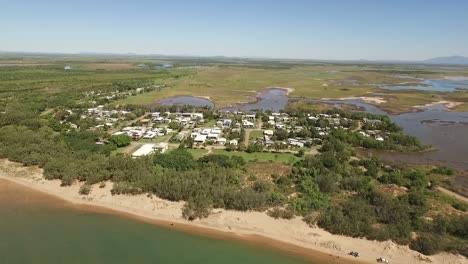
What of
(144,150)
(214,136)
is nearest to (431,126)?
(214,136)

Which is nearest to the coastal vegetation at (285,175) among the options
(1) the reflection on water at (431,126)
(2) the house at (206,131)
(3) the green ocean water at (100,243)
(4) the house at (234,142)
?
(4) the house at (234,142)

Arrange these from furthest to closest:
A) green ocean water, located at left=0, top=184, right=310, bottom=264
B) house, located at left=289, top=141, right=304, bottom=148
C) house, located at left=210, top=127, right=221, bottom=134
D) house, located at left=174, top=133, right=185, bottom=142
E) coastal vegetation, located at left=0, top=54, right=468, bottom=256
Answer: house, located at left=210, top=127, right=221, bottom=134 < house, located at left=174, top=133, right=185, bottom=142 < house, located at left=289, top=141, right=304, bottom=148 < coastal vegetation, located at left=0, top=54, right=468, bottom=256 < green ocean water, located at left=0, top=184, right=310, bottom=264

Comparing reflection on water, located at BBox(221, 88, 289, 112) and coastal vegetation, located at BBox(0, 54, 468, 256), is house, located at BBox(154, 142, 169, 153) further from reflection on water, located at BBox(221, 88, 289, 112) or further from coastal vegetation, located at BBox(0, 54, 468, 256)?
reflection on water, located at BBox(221, 88, 289, 112)

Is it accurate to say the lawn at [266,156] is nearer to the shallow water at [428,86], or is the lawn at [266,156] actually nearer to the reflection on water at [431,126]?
the reflection on water at [431,126]

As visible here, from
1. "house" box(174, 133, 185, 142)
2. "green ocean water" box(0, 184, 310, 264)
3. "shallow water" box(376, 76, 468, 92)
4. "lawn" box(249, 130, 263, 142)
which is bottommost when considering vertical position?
"green ocean water" box(0, 184, 310, 264)

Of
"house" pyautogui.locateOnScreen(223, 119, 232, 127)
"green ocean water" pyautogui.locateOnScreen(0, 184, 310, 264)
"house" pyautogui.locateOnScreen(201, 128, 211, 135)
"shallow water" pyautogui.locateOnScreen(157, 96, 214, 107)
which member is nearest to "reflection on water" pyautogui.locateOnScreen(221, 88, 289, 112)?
"shallow water" pyautogui.locateOnScreen(157, 96, 214, 107)
